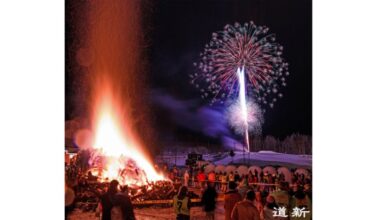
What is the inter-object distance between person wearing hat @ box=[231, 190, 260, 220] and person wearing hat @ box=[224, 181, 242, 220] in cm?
3

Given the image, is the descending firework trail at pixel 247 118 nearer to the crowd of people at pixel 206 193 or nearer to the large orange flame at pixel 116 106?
the crowd of people at pixel 206 193

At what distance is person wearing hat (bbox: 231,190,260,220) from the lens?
3.88 metres

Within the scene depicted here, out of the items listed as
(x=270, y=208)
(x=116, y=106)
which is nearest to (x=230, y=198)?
(x=270, y=208)

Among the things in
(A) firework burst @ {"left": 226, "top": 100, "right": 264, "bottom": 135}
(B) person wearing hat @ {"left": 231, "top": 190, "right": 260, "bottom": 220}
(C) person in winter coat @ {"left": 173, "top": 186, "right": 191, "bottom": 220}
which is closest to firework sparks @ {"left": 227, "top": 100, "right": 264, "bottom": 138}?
(A) firework burst @ {"left": 226, "top": 100, "right": 264, "bottom": 135}

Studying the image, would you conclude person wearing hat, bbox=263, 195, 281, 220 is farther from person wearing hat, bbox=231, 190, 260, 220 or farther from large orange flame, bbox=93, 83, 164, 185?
large orange flame, bbox=93, 83, 164, 185

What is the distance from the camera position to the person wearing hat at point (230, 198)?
3.90 meters

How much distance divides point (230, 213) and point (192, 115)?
0.78 metres

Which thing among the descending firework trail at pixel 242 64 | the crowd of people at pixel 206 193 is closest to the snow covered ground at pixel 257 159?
the crowd of people at pixel 206 193

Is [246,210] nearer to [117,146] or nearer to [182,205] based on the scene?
[182,205]

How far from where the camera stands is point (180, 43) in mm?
3951

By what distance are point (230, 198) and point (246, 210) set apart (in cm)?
15

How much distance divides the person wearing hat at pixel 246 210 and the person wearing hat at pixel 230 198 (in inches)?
1.1

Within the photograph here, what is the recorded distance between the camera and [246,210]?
3.89 m
